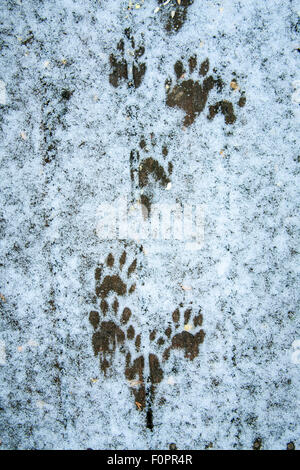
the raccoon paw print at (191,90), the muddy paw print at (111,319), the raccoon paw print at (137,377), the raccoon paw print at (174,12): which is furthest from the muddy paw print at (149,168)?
the raccoon paw print at (137,377)

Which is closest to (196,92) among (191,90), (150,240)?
(191,90)

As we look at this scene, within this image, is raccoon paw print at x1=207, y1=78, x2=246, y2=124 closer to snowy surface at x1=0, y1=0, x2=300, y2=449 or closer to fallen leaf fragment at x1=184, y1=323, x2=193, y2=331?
snowy surface at x1=0, y1=0, x2=300, y2=449

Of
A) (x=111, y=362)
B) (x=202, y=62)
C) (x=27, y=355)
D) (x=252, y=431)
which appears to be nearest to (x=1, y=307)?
(x=27, y=355)

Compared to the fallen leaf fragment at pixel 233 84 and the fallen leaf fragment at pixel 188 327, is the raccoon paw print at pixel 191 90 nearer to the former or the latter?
the fallen leaf fragment at pixel 233 84

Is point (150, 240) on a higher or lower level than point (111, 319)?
higher

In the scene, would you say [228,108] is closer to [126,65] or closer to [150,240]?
[126,65]

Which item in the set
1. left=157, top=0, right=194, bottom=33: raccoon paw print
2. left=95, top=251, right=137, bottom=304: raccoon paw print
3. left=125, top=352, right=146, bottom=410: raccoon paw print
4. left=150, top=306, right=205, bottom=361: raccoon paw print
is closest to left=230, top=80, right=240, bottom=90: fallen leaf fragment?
left=157, top=0, right=194, bottom=33: raccoon paw print

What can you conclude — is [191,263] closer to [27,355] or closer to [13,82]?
[27,355]
